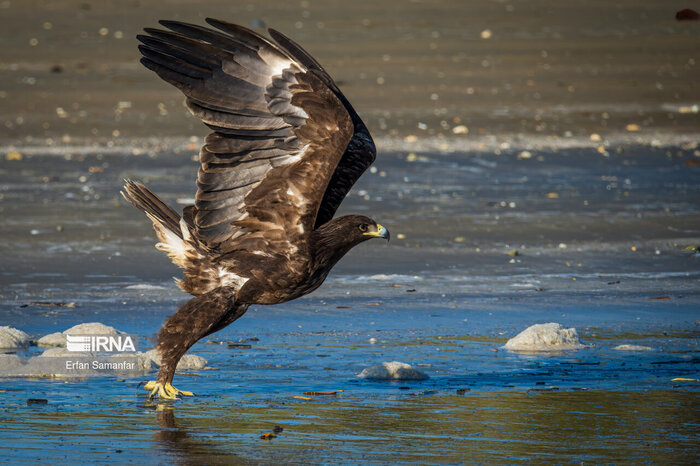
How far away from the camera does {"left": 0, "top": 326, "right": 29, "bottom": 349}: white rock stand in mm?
7609

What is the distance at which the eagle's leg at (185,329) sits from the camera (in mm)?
6785

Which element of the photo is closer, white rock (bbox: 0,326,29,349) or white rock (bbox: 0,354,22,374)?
white rock (bbox: 0,354,22,374)

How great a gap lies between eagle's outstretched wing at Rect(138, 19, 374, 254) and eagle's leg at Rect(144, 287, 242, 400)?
369 mm

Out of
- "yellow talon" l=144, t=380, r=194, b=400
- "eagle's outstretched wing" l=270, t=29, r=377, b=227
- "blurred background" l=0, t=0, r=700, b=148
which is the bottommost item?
"yellow talon" l=144, t=380, r=194, b=400

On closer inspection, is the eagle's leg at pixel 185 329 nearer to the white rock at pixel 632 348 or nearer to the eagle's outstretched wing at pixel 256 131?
the eagle's outstretched wing at pixel 256 131

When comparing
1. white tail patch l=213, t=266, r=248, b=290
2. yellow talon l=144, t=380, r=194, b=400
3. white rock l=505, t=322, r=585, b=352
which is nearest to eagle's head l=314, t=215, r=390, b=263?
white tail patch l=213, t=266, r=248, b=290

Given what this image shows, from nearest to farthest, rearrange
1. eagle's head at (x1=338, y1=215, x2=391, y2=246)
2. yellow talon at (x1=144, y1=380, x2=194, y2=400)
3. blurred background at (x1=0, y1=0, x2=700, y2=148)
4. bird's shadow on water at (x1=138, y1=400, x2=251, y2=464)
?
bird's shadow on water at (x1=138, y1=400, x2=251, y2=464) < yellow talon at (x1=144, y1=380, x2=194, y2=400) < eagle's head at (x1=338, y1=215, x2=391, y2=246) < blurred background at (x1=0, y1=0, x2=700, y2=148)

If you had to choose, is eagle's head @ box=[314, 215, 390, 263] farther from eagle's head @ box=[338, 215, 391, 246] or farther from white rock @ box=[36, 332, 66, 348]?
white rock @ box=[36, 332, 66, 348]

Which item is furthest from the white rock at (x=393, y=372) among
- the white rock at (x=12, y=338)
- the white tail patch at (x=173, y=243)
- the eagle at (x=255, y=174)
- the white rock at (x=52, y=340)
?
the white rock at (x=12, y=338)

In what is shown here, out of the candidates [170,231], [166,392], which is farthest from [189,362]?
[170,231]

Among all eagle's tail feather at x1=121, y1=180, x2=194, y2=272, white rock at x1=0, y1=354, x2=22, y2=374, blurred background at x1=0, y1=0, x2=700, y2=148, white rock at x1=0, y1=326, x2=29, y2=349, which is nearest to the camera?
white rock at x1=0, y1=354, x2=22, y2=374

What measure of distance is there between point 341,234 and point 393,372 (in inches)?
31.1

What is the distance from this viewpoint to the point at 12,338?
7.63m

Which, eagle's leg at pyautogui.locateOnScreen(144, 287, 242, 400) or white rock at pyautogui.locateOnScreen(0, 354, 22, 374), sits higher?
eagle's leg at pyautogui.locateOnScreen(144, 287, 242, 400)
